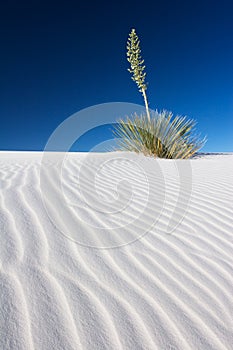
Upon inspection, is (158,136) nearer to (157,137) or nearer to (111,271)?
(157,137)

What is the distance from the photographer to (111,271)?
1.64 m

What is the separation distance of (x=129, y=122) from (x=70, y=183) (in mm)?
5934

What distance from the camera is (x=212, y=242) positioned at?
2.13 metres

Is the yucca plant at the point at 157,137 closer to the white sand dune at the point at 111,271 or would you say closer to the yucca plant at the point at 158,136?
the yucca plant at the point at 158,136

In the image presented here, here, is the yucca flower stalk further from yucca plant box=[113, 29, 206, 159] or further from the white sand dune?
the white sand dune

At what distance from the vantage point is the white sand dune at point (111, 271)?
122cm

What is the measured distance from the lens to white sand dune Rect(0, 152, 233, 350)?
1217 millimetres

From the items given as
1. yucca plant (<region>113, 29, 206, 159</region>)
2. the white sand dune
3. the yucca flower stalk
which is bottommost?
the white sand dune

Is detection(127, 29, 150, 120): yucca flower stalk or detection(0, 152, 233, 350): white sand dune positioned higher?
detection(127, 29, 150, 120): yucca flower stalk

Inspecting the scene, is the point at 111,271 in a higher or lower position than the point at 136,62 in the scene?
lower

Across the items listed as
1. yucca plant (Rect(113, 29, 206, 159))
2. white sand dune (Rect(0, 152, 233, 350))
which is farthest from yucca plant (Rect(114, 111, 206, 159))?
white sand dune (Rect(0, 152, 233, 350))

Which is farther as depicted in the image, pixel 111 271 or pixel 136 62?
pixel 136 62

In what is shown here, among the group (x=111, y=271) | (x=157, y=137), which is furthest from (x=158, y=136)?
(x=111, y=271)

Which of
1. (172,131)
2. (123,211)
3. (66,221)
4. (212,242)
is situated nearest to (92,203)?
(123,211)
